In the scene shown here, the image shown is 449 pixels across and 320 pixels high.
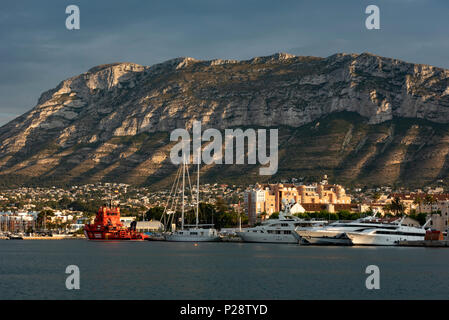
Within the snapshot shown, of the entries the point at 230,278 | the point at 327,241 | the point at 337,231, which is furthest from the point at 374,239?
the point at 230,278

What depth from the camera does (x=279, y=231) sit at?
540ft

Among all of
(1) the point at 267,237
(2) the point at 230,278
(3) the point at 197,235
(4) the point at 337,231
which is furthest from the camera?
(3) the point at 197,235

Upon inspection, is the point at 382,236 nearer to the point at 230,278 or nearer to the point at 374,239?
the point at 374,239

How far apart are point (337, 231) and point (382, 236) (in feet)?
29.3

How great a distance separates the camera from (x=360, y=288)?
68438 mm

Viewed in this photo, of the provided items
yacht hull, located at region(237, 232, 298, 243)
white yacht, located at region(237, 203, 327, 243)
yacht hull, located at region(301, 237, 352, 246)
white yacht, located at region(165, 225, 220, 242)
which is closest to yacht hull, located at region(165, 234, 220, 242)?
white yacht, located at region(165, 225, 220, 242)

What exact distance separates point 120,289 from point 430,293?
27127 millimetres

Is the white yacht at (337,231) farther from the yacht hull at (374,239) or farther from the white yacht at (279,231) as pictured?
the white yacht at (279,231)

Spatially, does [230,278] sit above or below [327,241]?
above

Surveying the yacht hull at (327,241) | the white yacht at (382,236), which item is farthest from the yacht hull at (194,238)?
the white yacht at (382,236)

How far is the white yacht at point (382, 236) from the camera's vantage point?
146m

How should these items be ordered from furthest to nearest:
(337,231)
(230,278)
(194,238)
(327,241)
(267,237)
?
(194,238) → (267,237) → (327,241) → (337,231) → (230,278)

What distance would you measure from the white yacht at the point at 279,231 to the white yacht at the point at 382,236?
521 inches
